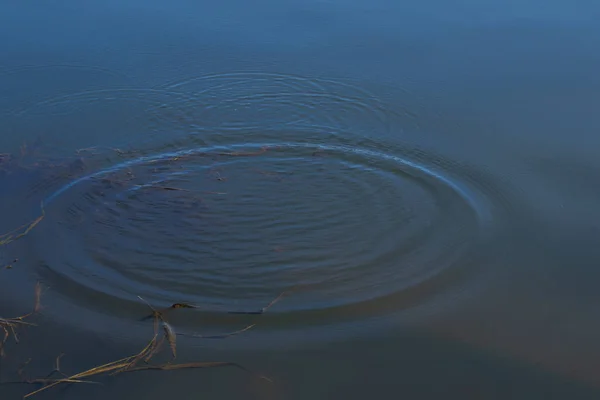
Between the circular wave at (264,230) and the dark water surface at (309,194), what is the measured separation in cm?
2

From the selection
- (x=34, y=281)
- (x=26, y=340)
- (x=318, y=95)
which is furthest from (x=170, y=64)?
(x=26, y=340)

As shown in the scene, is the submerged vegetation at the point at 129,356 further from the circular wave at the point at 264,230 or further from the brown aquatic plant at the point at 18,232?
the circular wave at the point at 264,230

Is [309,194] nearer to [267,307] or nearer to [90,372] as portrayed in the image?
[267,307]

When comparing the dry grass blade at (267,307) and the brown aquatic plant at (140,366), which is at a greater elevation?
the dry grass blade at (267,307)

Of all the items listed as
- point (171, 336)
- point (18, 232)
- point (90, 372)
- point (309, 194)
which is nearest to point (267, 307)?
point (171, 336)

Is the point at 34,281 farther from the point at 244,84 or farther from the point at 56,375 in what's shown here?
the point at 244,84

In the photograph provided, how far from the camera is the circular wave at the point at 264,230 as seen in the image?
3617 mm

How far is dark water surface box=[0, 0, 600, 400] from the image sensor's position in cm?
322

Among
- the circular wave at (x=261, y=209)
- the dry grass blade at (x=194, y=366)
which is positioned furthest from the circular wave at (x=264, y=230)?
the dry grass blade at (x=194, y=366)

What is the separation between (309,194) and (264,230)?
49 centimetres

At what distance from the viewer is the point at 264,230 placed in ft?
13.5

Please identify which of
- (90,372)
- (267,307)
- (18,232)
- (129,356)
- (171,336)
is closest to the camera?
(90,372)

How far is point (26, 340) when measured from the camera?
10.5 feet

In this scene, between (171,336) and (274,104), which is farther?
(274,104)
